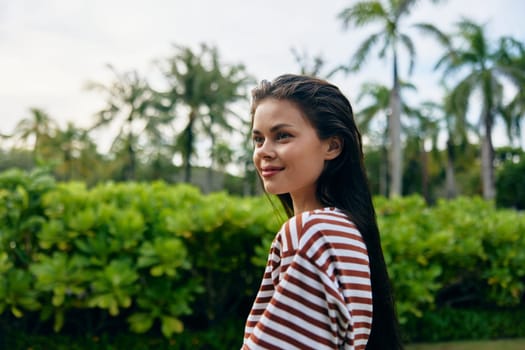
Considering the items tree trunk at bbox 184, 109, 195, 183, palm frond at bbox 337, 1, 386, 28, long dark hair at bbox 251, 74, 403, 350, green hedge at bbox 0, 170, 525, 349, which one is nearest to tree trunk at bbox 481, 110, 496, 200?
palm frond at bbox 337, 1, 386, 28

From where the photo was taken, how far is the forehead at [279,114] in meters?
1.30

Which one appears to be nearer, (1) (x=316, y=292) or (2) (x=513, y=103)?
(1) (x=316, y=292)

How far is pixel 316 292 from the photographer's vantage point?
1.07 m

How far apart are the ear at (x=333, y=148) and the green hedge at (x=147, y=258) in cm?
230

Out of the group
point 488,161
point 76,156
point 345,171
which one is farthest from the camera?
point 76,156

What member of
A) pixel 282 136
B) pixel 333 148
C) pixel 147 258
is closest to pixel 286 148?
pixel 282 136

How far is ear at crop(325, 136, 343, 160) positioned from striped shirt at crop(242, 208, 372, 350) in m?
0.23

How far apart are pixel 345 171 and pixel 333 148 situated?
0.24ft

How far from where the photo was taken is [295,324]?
1.07 m

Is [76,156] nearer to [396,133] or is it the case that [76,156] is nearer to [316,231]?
[396,133]

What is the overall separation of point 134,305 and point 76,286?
792 millimetres

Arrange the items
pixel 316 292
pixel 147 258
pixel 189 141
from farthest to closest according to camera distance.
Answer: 1. pixel 189 141
2. pixel 147 258
3. pixel 316 292

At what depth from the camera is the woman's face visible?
129 cm

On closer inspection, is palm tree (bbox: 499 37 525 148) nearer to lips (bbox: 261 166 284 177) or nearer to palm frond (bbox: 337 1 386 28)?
palm frond (bbox: 337 1 386 28)
